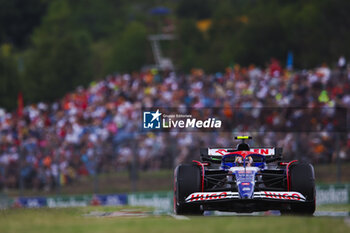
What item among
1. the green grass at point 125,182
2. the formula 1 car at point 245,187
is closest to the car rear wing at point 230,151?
the formula 1 car at point 245,187

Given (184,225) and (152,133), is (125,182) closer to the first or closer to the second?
(152,133)

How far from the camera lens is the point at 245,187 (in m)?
10.8

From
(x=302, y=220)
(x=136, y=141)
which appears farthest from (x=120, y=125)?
(x=302, y=220)

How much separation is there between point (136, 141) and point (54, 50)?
4675 cm

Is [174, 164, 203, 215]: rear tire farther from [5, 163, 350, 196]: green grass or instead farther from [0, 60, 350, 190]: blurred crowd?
[5, 163, 350, 196]: green grass

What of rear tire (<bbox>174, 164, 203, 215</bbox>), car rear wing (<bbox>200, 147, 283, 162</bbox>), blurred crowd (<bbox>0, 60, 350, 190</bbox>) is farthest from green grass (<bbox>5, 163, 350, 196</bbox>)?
rear tire (<bbox>174, 164, 203, 215</bbox>)

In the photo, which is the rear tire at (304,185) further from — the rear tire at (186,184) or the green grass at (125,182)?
the green grass at (125,182)

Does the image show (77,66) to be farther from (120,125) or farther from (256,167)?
(256,167)

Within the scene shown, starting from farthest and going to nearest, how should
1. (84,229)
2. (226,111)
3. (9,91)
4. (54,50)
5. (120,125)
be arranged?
(54,50) → (9,91) → (120,125) → (226,111) → (84,229)

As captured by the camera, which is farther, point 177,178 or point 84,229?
point 177,178

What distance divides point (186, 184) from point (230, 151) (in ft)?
3.98

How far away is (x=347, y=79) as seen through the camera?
2153cm

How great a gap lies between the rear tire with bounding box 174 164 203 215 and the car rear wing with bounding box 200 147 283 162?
883 mm

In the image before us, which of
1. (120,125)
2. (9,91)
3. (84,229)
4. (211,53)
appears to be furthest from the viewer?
(211,53)
